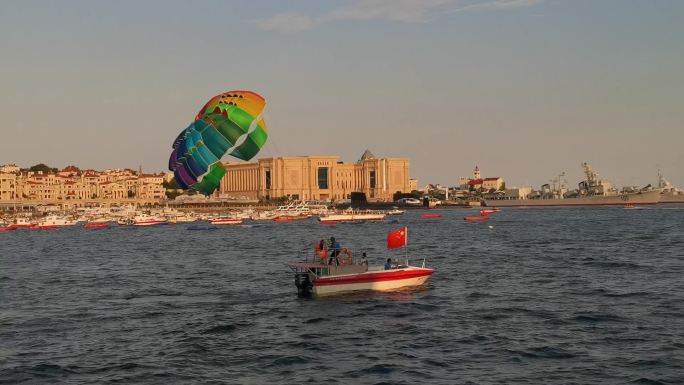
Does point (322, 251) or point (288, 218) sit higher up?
point (288, 218)

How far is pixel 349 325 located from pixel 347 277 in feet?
22.5

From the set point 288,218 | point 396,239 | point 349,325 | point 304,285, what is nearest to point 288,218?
point 288,218

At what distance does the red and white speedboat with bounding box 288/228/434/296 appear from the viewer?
3791 cm

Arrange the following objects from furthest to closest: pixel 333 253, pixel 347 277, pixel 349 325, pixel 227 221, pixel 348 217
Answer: pixel 348 217 < pixel 227 221 < pixel 333 253 < pixel 347 277 < pixel 349 325

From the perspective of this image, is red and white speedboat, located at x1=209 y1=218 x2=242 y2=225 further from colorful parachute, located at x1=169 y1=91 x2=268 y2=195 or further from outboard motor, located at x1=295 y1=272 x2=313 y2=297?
outboard motor, located at x1=295 y1=272 x2=313 y2=297

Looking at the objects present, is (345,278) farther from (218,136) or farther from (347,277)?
(218,136)

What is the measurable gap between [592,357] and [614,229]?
73.4 m

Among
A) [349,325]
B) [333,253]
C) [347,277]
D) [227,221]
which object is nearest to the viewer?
[349,325]

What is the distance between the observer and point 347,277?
1496 inches

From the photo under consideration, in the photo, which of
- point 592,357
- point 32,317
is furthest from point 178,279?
point 592,357

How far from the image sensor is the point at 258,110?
67188 mm

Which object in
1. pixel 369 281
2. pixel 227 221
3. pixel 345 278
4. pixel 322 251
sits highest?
pixel 227 221

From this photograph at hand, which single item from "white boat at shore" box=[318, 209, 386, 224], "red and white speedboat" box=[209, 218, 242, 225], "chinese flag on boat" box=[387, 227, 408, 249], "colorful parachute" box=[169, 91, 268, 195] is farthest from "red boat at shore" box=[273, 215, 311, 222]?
"chinese flag on boat" box=[387, 227, 408, 249]

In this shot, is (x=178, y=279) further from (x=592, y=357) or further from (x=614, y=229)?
(x=614, y=229)
